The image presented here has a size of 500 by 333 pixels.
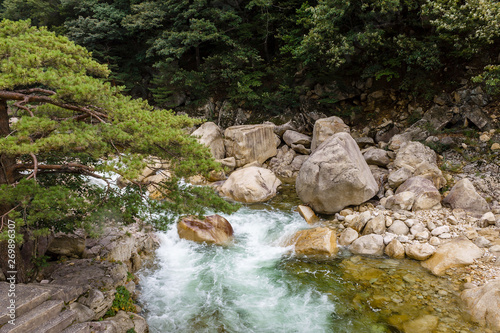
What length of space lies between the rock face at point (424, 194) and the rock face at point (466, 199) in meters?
0.36

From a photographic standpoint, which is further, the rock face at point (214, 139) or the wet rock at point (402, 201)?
the rock face at point (214, 139)

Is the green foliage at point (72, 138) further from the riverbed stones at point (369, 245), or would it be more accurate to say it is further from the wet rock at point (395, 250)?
the wet rock at point (395, 250)

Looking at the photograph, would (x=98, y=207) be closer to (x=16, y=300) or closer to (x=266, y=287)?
(x=16, y=300)

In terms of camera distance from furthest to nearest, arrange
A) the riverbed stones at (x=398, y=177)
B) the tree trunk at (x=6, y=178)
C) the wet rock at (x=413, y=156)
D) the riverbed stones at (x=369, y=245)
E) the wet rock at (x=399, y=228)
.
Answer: the wet rock at (x=413, y=156)
the riverbed stones at (x=398, y=177)
the wet rock at (x=399, y=228)
the riverbed stones at (x=369, y=245)
the tree trunk at (x=6, y=178)

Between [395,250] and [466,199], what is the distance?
316 centimetres

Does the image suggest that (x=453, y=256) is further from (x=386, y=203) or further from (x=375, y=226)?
(x=386, y=203)

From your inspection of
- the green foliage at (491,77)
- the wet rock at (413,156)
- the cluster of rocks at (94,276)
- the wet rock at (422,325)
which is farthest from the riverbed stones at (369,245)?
the green foliage at (491,77)

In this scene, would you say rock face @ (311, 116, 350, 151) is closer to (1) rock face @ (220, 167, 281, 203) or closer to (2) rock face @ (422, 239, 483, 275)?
(1) rock face @ (220, 167, 281, 203)

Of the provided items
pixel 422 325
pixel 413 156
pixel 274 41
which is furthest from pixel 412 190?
pixel 274 41

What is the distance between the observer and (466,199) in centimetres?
862

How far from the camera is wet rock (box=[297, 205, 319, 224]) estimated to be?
9758 mm

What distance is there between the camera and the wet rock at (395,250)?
749 cm

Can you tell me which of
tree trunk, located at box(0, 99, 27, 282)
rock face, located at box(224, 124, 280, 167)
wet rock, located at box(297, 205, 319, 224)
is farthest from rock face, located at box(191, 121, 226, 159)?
tree trunk, located at box(0, 99, 27, 282)

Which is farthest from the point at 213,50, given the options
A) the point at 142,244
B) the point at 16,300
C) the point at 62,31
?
the point at 16,300
